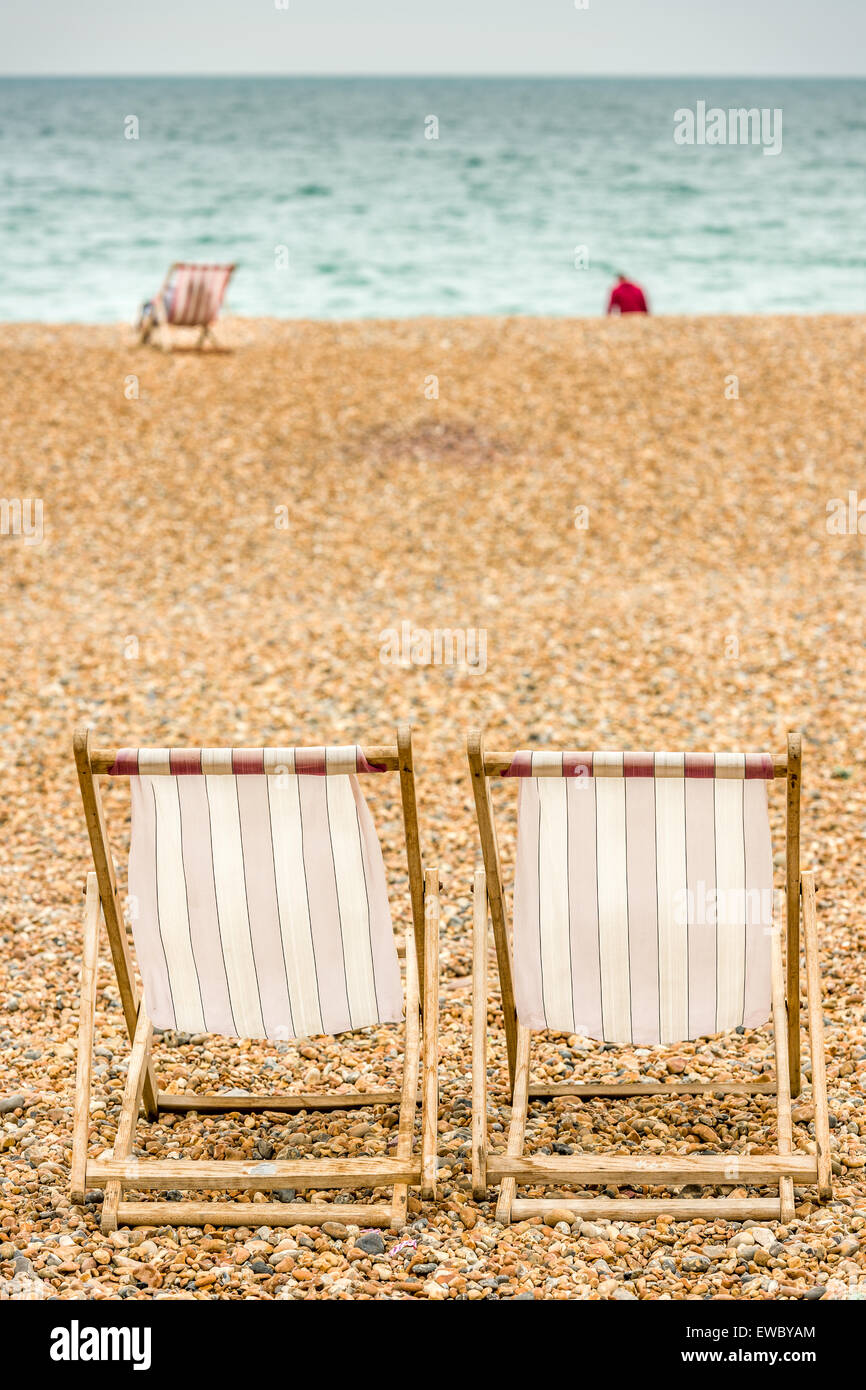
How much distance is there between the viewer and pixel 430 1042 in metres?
3.35

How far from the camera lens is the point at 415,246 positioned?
27328mm

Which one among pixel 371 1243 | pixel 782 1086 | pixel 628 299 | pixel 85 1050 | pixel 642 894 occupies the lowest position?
pixel 371 1243

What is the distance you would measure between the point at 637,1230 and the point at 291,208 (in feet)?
119

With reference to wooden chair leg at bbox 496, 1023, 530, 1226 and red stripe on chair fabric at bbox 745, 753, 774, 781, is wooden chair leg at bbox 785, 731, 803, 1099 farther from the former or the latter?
wooden chair leg at bbox 496, 1023, 530, 1226

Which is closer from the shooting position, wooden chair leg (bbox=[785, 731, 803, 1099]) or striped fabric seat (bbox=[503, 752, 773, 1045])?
wooden chair leg (bbox=[785, 731, 803, 1099])

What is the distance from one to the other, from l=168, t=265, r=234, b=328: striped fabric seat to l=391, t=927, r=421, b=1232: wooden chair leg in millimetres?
11298

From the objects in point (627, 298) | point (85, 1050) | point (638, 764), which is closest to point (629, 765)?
point (638, 764)

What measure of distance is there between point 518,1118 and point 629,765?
0.97 metres

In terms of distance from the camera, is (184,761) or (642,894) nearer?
(184,761)

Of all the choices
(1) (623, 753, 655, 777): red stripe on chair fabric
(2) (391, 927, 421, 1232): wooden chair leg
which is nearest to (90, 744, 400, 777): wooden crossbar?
(1) (623, 753, 655, 777): red stripe on chair fabric

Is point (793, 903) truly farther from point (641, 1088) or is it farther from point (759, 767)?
point (641, 1088)

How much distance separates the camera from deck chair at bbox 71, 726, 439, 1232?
10.6ft

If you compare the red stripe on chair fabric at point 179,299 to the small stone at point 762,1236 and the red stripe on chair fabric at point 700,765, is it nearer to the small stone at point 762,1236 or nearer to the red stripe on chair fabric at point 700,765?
the red stripe on chair fabric at point 700,765

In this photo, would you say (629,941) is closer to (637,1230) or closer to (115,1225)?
(637,1230)
